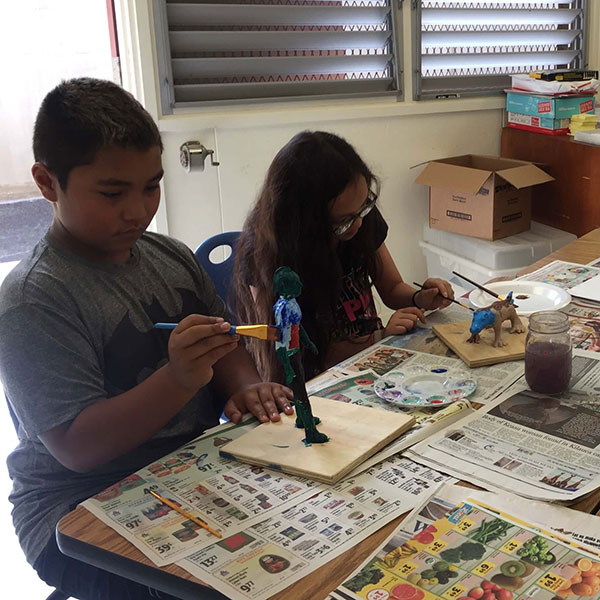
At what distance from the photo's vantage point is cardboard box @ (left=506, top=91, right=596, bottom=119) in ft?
9.41

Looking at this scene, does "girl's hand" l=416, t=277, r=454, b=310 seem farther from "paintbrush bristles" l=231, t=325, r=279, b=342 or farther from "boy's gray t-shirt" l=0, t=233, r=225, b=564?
"paintbrush bristles" l=231, t=325, r=279, b=342

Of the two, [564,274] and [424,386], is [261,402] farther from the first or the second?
[564,274]

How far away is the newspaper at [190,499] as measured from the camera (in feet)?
2.91

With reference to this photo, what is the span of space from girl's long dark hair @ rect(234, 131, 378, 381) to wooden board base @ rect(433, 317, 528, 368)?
0.29 meters

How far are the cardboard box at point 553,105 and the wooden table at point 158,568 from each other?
7.36 ft

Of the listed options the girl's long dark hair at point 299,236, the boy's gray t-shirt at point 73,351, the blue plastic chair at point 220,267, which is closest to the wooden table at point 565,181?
the girl's long dark hair at point 299,236

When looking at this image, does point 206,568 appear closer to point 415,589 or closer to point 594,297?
point 415,589

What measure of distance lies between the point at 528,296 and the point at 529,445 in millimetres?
703

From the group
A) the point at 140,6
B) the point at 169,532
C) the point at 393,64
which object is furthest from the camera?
the point at 393,64

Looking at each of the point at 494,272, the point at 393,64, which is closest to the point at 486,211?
the point at 494,272

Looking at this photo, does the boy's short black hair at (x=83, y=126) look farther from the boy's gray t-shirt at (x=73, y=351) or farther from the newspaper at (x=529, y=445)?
the newspaper at (x=529, y=445)

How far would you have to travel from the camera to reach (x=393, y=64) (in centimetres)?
290

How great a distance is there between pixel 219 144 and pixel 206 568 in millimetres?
1984

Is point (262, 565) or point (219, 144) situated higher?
point (219, 144)
